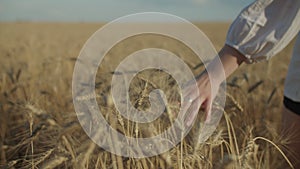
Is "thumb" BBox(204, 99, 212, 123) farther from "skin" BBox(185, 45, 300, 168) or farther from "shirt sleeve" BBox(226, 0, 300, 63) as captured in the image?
"shirt sleeve" BBox(226, 0, 300, 63)

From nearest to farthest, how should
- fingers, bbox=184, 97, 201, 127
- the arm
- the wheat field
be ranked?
the wheat field < fingers, bbox=184, 97, 201, 127 < the arm

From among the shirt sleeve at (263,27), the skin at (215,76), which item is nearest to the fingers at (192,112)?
the skin at (215,76)

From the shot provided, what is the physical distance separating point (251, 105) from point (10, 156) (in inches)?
62.7

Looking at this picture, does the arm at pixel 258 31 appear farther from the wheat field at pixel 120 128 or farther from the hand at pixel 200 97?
the wheat field at pixel 120 128

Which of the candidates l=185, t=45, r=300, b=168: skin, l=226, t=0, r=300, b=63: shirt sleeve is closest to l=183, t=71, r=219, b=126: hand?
l=185, t=45, r=300, b=168: skin

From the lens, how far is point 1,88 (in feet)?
9.91

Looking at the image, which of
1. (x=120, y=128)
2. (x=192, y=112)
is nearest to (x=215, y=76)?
(x=192, y=112)

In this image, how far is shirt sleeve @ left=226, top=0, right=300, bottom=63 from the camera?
1251 mm

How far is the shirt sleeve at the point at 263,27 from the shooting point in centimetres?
125

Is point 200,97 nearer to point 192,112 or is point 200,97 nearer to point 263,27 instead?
point 192,112

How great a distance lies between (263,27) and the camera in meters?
1.28

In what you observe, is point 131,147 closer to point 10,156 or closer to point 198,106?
point 198,106

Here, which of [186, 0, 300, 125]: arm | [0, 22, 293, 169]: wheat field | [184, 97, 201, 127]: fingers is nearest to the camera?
[0, 22, 293, 169]: wheat field

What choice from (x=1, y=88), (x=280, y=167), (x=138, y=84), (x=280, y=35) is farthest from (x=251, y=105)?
(x=1, y=88)
